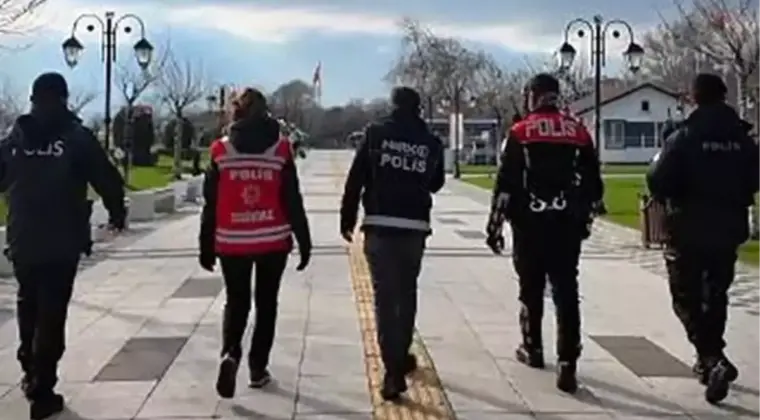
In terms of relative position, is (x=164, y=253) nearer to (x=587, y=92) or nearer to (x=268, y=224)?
(x=268, y=224)

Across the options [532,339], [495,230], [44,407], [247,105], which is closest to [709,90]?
[495,230]

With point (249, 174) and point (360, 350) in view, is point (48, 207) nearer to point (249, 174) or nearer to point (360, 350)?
point (249, 174)

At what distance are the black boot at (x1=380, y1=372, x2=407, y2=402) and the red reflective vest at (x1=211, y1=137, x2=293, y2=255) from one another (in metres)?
1.03

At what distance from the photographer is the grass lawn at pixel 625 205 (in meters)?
18.6

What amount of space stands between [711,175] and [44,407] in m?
4.15

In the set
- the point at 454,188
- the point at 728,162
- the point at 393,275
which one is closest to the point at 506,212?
the point at 393,275

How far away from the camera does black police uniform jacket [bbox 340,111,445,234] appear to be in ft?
24.7

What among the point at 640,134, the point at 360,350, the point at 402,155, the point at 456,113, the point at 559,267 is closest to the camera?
the point at 402,155

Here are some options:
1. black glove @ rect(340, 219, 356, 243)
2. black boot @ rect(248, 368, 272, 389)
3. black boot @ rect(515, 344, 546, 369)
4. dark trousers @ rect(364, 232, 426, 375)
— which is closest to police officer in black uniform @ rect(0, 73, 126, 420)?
black boot @ rect(248, 368, 272, 389)

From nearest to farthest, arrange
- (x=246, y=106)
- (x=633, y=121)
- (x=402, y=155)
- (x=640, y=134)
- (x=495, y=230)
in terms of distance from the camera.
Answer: (x=402, y=155), (x=246, y=106), (x=495, y=230), (x=633, y=121), (x=640, y=134)

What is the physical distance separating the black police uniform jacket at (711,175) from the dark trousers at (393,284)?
1596 mm

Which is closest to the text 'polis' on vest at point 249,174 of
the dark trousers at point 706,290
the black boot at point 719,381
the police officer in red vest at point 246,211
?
the police officer in red vest at point 246,211

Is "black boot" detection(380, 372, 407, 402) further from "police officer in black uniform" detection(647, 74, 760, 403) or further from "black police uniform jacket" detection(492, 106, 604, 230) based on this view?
"police officer in black uniform" detection(647, 74, 760, 403)

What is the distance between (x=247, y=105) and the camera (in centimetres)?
762
